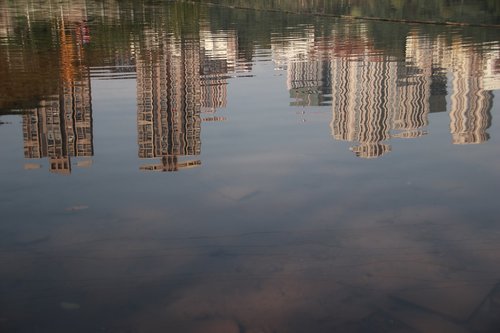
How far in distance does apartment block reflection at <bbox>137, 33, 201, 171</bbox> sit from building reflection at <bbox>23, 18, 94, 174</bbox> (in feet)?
2.45

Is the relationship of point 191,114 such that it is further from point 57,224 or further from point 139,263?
point 139,263

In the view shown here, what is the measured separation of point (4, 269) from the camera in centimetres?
478

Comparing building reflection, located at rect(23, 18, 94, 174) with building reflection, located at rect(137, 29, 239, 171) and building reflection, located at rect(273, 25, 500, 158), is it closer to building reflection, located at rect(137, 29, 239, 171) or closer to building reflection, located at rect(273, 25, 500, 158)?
building reflection, located at rect(137, 29, 239, 171)

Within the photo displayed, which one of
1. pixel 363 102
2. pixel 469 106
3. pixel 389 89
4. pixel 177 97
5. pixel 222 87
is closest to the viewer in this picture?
pixel 469 106

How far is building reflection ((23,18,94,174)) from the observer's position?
25.9ft

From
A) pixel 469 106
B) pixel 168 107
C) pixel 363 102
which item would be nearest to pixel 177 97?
pixel 168 107

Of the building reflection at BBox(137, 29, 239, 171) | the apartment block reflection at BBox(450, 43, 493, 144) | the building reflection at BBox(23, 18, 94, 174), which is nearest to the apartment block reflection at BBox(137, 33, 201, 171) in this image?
the building reflection at BBox(137, 29, 239, 171)

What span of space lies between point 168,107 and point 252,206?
17.8 ft

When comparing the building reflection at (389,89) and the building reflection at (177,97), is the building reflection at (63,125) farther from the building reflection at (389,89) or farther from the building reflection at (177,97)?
the building reflection at (389,89)

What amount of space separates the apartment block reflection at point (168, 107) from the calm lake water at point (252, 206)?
0.15 feet

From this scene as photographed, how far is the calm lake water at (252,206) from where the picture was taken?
4203mm

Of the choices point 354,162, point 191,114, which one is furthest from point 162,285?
point 191,114

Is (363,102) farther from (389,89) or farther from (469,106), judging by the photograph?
(469,106)

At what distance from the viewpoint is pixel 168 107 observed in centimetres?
1113
